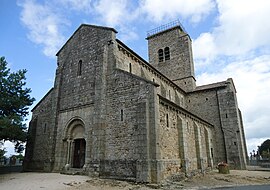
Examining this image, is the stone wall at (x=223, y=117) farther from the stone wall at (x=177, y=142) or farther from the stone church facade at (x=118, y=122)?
the stone wall at (x=177, y=142)

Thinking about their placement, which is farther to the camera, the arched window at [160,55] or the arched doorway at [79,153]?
the arched window at [160,55]

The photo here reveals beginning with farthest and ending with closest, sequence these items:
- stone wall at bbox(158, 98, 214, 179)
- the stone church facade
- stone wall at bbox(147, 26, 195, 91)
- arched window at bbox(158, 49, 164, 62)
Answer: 1. arched window at bbox(158, 49, 164, 62)
2. stone wall at bbox(147, 26, 195, 91)
3. stone wall at bbox(158, 98, 214, 179)
4. the stone church facade

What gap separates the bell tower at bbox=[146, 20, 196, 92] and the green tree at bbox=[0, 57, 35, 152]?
20.3 metres

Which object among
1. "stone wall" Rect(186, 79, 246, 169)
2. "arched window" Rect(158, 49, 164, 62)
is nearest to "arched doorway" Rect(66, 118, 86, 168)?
"stone wall" Rect(186, 79, 246, 169)

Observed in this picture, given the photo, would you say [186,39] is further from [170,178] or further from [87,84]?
[170,178]

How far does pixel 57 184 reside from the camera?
1084 cm

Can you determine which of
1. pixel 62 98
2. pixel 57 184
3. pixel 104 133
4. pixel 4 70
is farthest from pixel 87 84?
pixel 57 184

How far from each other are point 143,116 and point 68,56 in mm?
11260

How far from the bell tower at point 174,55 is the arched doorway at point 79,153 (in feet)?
58.8

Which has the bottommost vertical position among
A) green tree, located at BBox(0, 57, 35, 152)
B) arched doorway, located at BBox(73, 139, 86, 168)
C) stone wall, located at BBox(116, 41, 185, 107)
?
arched doorway, located at BBox(73, 139, 86, 168)

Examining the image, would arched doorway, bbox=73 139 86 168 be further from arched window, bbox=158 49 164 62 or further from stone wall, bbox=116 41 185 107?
arched window, bbox=158 49 164 62

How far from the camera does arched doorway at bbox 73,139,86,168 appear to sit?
16339mm

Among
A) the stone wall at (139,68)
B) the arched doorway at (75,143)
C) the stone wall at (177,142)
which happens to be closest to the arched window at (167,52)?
the stone wall at (139,68)

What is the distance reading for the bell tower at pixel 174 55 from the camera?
30.4 m
